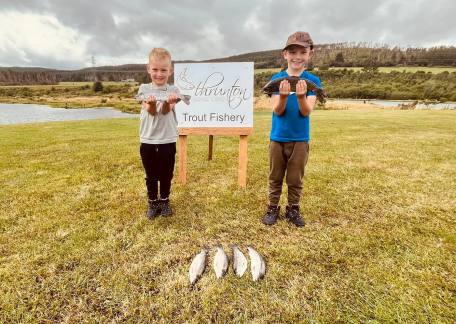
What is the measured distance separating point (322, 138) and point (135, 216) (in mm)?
9136

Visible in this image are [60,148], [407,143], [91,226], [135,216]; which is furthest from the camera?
[407,143]

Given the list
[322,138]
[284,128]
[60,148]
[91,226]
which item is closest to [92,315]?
[91,226]

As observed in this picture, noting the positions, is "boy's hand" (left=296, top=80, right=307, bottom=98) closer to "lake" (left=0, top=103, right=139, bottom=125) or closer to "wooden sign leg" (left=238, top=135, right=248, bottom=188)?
"wooden sign leg" (left=238, top=135, right=248, bottom=188)

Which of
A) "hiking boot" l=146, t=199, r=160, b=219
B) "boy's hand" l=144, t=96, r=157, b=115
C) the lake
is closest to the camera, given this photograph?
"boy's hand" l=144, t=96, r=157, b=115

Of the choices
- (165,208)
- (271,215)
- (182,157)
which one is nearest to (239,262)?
(271,215)

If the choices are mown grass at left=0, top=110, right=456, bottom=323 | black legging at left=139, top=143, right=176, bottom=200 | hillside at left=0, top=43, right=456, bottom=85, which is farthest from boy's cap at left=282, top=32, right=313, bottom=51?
hillside at left=0, top=43, right=456, bottom=85

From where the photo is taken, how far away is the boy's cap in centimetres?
340

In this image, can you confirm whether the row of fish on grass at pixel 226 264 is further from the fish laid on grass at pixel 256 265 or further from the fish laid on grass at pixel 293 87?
the fish laid on grass at pixel 293 87

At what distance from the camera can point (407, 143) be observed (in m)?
10.3

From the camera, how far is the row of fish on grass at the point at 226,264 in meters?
2.84

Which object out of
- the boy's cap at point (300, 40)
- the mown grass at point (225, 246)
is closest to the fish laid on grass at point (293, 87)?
the boy's cap at point (300, 40)

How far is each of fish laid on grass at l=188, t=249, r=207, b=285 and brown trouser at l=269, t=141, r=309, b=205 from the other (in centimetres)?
145

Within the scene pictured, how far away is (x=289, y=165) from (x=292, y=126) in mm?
541

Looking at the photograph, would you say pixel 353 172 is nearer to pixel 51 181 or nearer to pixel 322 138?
pixel 322 138
